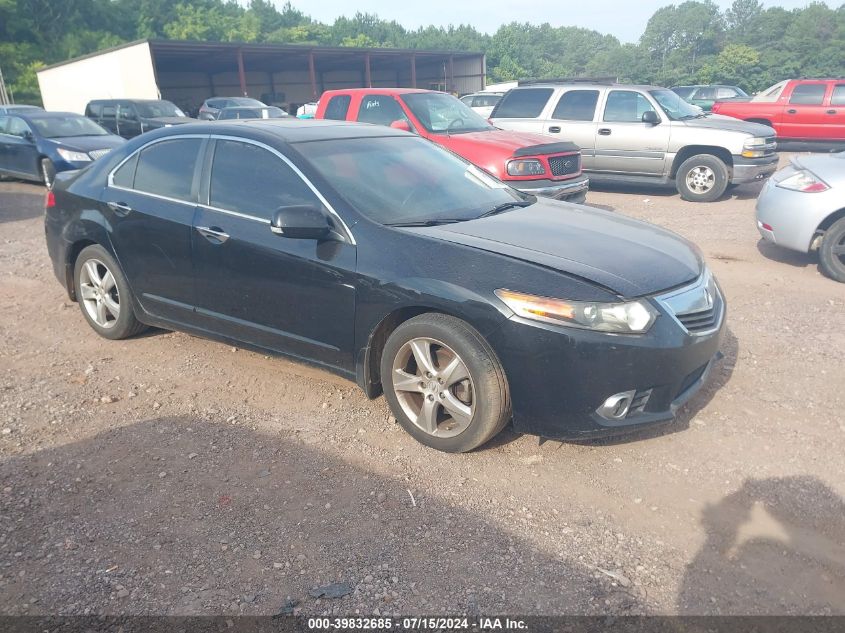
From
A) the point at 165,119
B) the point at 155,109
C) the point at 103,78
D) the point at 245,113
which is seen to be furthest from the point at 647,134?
the point at 103,78

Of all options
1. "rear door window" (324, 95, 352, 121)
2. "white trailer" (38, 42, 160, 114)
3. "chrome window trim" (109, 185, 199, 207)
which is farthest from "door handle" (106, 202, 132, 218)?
"white trailer" (38, 42, 160, 114)

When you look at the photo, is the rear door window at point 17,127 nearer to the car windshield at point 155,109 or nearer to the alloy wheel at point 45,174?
the alloy wheel at point 45,174

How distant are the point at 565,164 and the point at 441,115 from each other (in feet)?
6.60

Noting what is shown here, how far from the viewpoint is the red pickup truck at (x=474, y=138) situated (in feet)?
27.5

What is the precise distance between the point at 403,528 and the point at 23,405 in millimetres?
2769

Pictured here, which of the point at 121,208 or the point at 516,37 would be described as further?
the point at 516,37

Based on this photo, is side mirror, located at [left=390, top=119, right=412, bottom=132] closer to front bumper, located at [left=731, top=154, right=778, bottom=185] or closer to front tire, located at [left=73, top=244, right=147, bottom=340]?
front tire, located at [left=73, top=244, right=147, bottom=340]

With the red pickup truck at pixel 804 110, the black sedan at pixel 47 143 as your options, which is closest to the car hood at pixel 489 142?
the black sedan at pixel 47 143

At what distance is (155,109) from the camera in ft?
60.0

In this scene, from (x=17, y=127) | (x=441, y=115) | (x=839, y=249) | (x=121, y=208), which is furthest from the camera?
(x=17, y=127)

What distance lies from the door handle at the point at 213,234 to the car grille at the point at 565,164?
214 inches

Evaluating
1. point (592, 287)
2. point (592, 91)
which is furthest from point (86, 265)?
point (592, 91)

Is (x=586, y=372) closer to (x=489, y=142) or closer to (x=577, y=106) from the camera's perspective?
(x=489, y=142)

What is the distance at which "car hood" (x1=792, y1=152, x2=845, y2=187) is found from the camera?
21.0ft
